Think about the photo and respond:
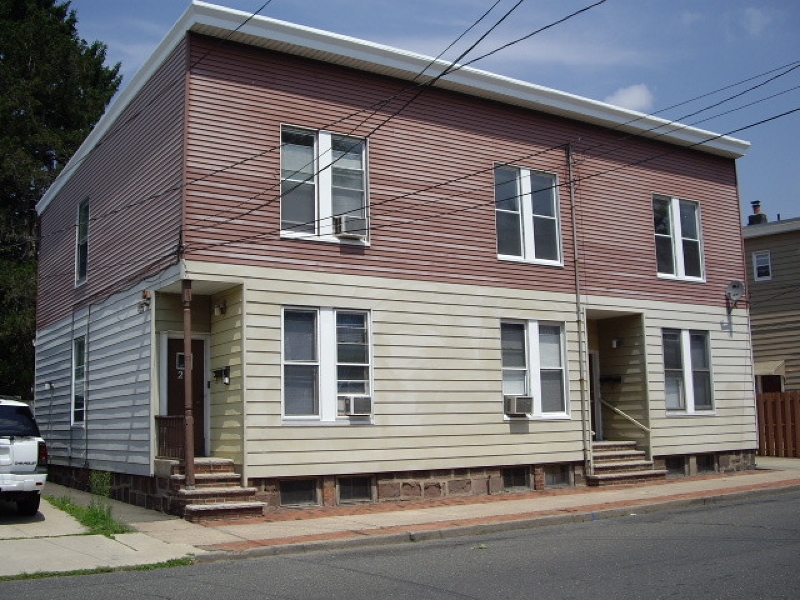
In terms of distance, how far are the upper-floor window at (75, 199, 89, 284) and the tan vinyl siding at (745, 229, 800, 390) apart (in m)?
21.0

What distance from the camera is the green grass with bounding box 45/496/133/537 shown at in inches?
481

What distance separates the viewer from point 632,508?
1466cm

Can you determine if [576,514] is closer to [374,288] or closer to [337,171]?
[374,288]

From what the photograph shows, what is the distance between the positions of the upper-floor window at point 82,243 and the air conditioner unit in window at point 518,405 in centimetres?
942

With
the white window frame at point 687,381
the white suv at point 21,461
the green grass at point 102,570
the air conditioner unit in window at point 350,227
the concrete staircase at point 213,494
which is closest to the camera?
the green grass at point 102,570

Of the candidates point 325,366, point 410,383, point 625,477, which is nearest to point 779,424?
point 625,477

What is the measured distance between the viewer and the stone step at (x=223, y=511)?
1305 centimetres

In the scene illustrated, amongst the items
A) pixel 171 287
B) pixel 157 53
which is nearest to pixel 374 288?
pixel 171 287

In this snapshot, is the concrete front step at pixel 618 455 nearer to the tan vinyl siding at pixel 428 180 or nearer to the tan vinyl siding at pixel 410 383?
the tan vinyl siding at pixel 410 383

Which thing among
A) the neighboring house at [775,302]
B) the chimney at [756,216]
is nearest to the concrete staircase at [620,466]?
the neighboring house at [775,302]

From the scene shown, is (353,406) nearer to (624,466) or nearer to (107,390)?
(107,390)

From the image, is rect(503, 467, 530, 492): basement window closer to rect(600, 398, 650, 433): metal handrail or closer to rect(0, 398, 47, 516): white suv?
rect(600, 398, 650, 433): metal handrail

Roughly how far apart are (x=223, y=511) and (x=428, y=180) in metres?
7.14

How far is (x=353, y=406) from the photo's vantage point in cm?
1505
